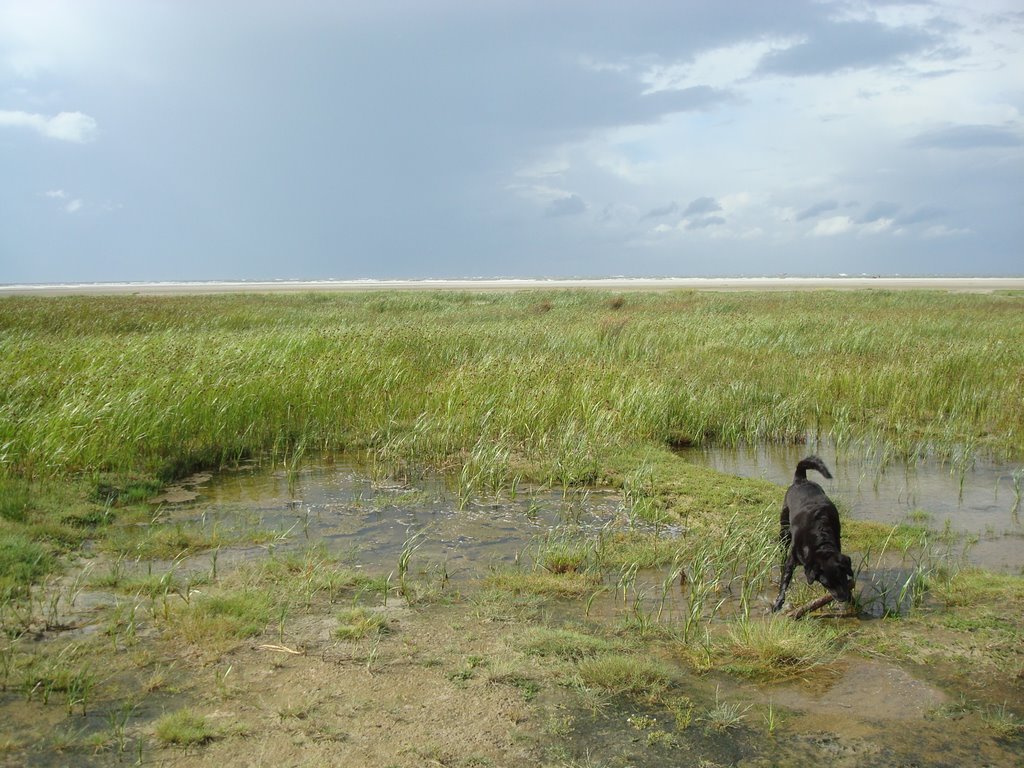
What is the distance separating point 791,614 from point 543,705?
201cm

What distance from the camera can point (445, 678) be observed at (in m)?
4.22

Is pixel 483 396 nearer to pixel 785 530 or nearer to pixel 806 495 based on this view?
pixel 785 530

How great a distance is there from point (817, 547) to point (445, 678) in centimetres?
264

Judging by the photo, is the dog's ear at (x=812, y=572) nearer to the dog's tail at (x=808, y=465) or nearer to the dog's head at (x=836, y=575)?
the dog's head at (x=836, y=575)

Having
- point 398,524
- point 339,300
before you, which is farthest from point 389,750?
point 339,300

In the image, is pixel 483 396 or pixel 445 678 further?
pixel 483 396

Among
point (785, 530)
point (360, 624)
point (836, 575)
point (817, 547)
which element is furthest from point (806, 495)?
point (360, 624)

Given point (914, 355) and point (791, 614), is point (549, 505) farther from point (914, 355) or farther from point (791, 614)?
point (914, 355)

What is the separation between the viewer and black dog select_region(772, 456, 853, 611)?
4.99 metres

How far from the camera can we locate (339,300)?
39.7 metres

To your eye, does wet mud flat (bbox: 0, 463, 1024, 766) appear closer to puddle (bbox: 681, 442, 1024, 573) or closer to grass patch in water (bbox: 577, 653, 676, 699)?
grass patch in water (bbox: 577, 653, 676, 699)

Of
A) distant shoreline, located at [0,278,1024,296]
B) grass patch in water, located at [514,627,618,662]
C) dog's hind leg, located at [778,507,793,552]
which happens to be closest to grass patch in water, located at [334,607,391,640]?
grass patch in water, located at [514,627,618,662]

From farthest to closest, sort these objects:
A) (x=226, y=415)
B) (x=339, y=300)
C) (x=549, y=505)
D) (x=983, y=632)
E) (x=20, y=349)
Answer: (x=339, y=300), (x=20, y=349), (x=226, y=415), (x=549, y=505), (x=983, y=632)

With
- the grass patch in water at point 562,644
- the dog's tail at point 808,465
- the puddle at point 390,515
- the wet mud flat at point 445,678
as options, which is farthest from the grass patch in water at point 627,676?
the dog's tail at point 808,465
